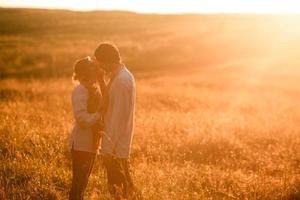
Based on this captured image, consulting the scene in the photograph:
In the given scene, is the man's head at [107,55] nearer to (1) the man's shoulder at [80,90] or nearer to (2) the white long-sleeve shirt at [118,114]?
(2) the white long-sleeve shirt at [118,114]

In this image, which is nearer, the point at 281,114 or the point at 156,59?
the point at 281,114

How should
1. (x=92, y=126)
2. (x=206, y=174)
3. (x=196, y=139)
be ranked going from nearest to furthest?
1. (x=92, y=126)
2. (x=206, y=174)
3. (x=196, y=139)

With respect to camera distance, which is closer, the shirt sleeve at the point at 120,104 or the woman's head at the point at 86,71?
the woman's head at the point at 86,71

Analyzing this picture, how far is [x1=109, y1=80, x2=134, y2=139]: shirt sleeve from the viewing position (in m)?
6.92

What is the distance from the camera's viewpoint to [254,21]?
77375 millimetres

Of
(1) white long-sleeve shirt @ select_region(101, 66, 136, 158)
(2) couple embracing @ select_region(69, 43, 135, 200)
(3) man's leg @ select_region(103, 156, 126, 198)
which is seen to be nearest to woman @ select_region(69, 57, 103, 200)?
(2) couple embracing @ select_region(69, 43, 135, 200)

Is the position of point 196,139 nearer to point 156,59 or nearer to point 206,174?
point 206,174

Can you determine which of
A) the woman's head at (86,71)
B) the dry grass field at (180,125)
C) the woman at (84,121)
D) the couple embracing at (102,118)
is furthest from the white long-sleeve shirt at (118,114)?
the dry grass field at (180,125)

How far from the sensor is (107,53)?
6777mm

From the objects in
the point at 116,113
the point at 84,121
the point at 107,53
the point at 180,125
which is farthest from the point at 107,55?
the point at 180,125

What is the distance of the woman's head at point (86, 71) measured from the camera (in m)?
6.58

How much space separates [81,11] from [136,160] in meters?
95.5

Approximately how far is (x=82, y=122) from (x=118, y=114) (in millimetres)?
501

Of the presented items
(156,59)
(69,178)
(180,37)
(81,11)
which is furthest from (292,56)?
(81,11)
